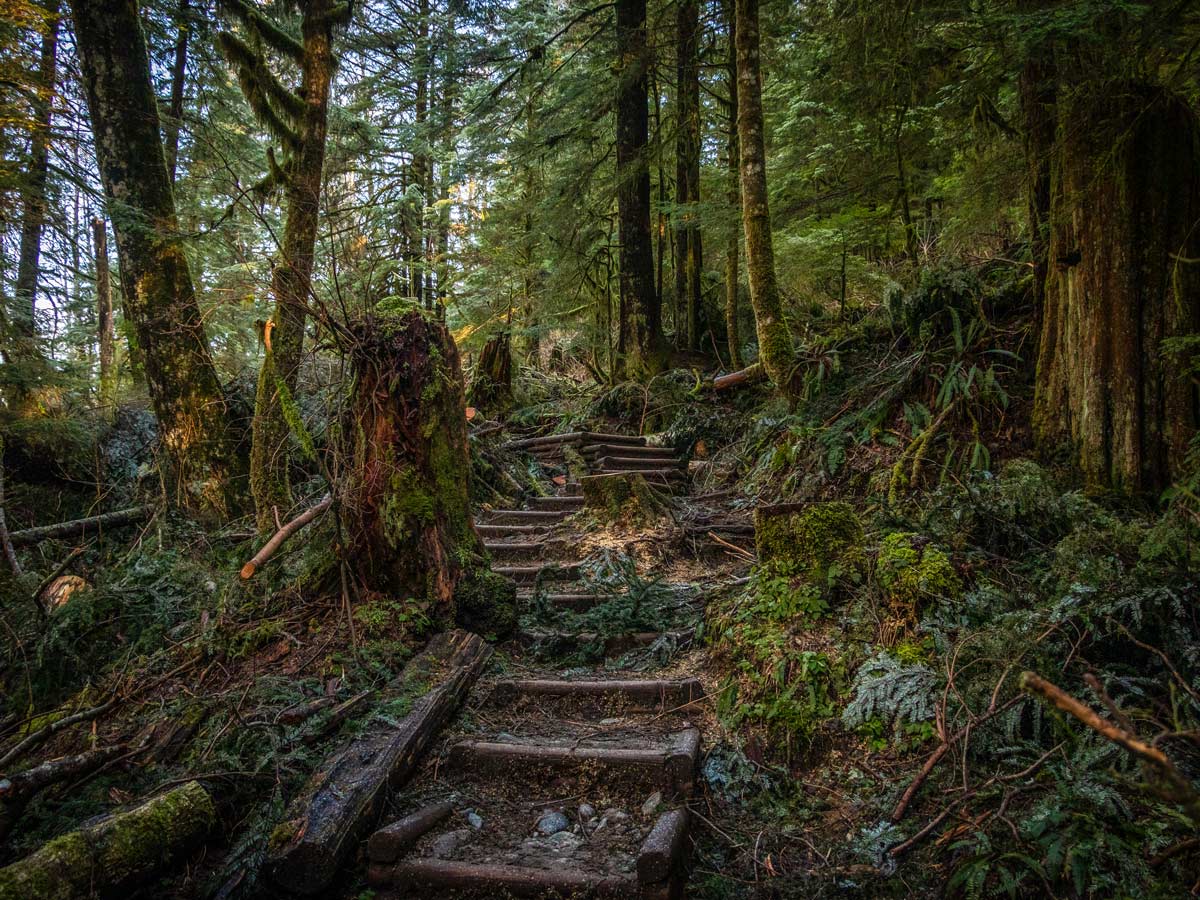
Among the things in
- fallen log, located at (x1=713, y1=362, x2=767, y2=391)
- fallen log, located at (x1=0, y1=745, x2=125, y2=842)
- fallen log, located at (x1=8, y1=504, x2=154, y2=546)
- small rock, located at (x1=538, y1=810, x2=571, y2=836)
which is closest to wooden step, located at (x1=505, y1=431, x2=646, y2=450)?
fallen log, located at (x1=713, y1=362, x2=767, y2=391)

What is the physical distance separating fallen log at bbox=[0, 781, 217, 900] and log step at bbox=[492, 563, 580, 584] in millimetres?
3545

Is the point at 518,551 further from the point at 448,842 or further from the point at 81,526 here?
the point at 81,526

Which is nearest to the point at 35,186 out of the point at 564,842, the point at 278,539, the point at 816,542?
the point at 278,539

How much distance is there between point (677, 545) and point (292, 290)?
14.1 ft

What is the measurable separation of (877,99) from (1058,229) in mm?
2771

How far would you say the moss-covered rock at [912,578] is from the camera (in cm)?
346

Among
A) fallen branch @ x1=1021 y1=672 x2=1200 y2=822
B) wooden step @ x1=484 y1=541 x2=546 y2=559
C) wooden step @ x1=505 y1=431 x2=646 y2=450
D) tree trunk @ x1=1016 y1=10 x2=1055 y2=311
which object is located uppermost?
tree trunk @ x1=1016 y1=10 x2=1055 y2=311

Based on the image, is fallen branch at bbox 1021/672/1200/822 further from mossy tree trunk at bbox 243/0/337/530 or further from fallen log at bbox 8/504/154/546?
fallen log at bbox 8/504/154/546

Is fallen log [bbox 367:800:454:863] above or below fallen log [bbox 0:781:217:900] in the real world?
below

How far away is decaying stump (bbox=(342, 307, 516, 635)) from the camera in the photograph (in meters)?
4.46

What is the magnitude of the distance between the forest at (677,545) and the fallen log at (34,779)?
2 cm

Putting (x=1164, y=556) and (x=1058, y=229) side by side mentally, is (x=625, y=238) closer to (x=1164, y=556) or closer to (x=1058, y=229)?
(x=1058, y=229)

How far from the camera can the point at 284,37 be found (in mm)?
8172

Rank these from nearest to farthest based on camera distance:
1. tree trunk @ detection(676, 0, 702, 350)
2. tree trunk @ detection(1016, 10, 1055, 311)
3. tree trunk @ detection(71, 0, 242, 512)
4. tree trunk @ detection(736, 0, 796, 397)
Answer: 1. tree trunk @ detection(1016, 10, 1055, 311)
2. tree trunk @ detection(71, 0, 242, 512)
3. tree trunk @ detection(736, 0, 796, 397)
4. tree trunk @ detection(676, 0, 702, 350)
